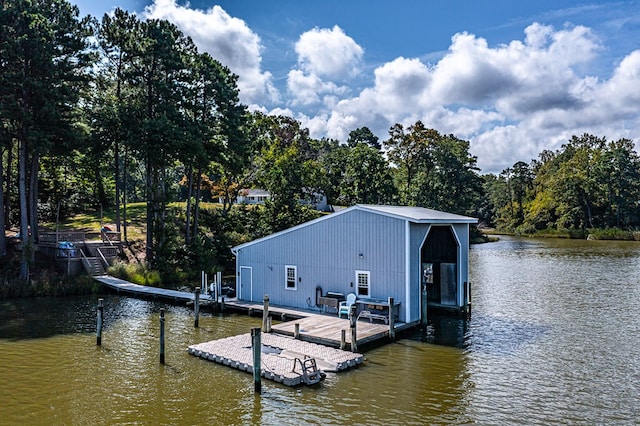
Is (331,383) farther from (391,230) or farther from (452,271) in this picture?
(452,271)

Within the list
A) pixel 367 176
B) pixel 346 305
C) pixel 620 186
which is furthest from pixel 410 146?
pixel 346 305

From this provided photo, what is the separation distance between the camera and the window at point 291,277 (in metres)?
20.7

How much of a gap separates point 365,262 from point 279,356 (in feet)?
19.1

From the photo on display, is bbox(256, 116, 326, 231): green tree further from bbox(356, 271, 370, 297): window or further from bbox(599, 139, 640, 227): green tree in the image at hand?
bbox(599, 139, 640, 227): green tree

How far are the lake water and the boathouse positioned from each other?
5.79 ft

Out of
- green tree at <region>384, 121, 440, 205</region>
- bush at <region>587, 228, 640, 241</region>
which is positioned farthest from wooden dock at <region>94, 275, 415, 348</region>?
bush at <region>587, 228, 640, 241</region>

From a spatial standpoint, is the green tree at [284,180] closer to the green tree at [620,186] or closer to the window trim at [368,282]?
the window trim at [368,282]

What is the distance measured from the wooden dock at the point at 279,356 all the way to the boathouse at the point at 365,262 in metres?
3.38

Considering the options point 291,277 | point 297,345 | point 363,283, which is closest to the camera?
point 297,345

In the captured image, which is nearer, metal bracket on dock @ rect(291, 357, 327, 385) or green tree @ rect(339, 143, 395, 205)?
metal bracket on dock @ rect(291, 357, 327, 385)

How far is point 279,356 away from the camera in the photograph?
46.6 feet

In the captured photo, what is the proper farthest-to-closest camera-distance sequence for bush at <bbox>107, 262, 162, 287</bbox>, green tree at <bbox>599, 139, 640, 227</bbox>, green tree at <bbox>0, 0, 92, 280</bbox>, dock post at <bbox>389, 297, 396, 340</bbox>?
green tree at <bbox>599, 139, 640, 227</bbox>
bush at <bbox>107, 262, 162, 287</bbox>
green tree at <bbox>0, 0, 92, 280</bbox>
dock post at <bbox>389, 297, 396, 340</bbox>

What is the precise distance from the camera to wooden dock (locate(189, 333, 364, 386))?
13006 mm

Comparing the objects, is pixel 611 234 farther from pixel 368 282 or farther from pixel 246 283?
pixel 246 283
